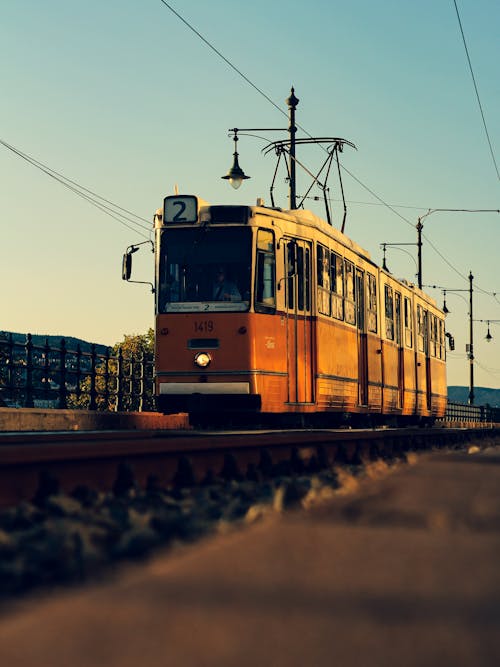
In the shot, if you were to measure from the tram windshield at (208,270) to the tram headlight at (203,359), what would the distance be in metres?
0.65

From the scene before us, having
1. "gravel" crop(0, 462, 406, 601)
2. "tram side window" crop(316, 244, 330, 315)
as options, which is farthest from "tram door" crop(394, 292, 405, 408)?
"gravel" crop(0, 462, 406, 601)

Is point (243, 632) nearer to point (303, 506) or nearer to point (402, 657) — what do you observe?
point (402, 657)

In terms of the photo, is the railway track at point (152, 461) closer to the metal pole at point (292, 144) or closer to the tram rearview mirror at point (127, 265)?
the tram rearview mirror at point (127, 265)

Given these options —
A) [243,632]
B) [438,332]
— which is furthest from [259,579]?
[438,332]

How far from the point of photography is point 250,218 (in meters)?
16.1

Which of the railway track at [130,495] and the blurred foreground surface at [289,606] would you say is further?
the railway track at [130,495]

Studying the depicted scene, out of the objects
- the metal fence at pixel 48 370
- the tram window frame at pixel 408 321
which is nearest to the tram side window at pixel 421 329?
the tram window frame at pixel 408 321

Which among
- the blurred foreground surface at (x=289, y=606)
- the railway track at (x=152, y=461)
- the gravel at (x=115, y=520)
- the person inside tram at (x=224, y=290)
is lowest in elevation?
the blurred foreground surface at (x=289, y=606)

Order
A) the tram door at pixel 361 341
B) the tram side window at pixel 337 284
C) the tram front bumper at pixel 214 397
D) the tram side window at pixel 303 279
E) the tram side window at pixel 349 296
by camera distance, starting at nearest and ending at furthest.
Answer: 1. the tram front bumper at pixel 214 397
2. the tram side window at pixel 303 279
3. the tram side window at pixel 337 284
4. the tram side window at pixel 349 296
5. the tram door at pixel 361 341

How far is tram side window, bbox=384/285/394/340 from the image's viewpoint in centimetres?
2297

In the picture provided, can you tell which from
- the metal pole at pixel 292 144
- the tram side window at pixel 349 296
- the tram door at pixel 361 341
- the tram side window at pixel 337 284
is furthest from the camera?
the metal pole at pixel 292 144

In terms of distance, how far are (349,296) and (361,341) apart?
1.28m

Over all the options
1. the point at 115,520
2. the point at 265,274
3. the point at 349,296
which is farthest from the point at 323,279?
the point at 115,520

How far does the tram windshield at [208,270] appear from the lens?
15922mm
